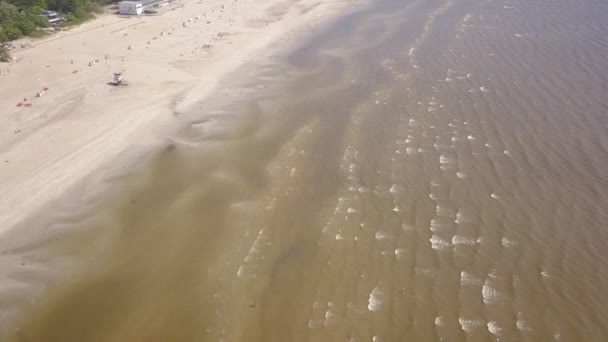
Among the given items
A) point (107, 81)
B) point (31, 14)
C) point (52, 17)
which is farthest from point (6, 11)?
point (107, 81)

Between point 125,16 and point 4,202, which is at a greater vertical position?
point 125,16

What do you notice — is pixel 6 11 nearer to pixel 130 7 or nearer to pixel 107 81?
pixel 130 7

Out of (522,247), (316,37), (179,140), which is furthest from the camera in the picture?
(316,37)

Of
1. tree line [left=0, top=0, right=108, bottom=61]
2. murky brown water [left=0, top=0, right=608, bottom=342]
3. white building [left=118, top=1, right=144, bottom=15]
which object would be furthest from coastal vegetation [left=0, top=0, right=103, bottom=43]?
murky brown water [left=0, top=0, right=608, bottom=342]

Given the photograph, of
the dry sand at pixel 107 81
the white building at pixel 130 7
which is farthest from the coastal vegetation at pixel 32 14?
the white building at pixel 130 7

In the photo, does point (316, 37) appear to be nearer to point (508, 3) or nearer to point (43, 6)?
point (508, 3)

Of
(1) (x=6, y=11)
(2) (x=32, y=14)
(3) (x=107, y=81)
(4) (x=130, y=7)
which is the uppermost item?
(1) (x=6, y=11)

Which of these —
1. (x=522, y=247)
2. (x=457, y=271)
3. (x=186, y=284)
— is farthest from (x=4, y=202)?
(x=522, y=247)
